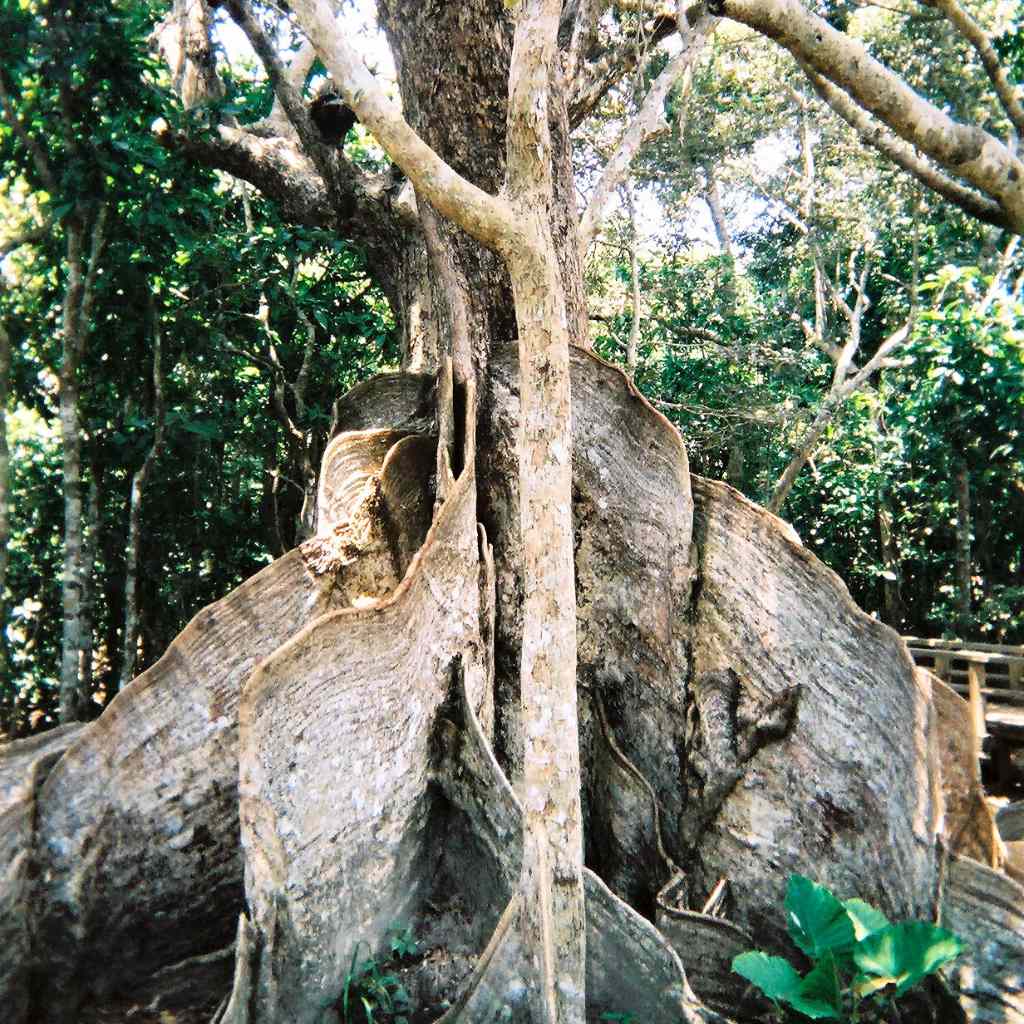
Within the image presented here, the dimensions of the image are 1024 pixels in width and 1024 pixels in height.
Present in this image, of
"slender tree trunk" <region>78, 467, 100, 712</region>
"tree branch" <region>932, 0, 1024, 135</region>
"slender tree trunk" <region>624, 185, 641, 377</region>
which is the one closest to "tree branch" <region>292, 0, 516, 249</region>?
"tree branch" <region>932, 0, 1024, 135</region>

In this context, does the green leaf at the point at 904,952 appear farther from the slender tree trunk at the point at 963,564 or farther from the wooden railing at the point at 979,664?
the slender tree trunk at the point at 963,564

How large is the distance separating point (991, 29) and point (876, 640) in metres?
10.0

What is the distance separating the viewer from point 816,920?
9.55ft

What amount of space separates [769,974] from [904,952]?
0.39 metres

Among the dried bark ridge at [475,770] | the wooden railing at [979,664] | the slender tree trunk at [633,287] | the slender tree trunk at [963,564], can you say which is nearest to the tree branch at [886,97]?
the dried bark ridge at [475,770]

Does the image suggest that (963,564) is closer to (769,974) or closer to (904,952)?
(904,952)

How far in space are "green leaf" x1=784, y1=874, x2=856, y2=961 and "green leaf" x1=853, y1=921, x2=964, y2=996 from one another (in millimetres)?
58

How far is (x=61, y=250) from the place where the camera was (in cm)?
611

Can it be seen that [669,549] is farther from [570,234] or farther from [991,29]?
[991,29]

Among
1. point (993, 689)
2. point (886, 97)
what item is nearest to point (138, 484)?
point (886, 97)

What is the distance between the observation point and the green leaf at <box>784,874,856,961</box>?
2.86m

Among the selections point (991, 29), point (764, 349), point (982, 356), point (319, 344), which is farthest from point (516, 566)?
point (991, 29)

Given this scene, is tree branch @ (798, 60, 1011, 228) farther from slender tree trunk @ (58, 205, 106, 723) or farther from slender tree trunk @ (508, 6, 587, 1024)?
slender tree trunk @ (58, 205, 106, 723)

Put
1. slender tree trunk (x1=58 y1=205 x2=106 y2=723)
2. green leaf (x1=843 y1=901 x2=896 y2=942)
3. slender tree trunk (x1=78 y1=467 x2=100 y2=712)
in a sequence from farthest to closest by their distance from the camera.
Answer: slender tree trunk (x1=78 y1=467 x2=100 y2=712) → slender tree trunk (x1=58 y1=205 x2=106 y2=723) → green leaf (x1=843 y1=901 x2=896 y2=942)
